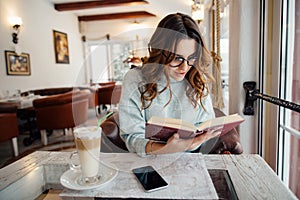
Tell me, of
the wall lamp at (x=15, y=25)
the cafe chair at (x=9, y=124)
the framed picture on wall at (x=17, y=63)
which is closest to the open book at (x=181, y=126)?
the cafe chair at (x=9, y=124)

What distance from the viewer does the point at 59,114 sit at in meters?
3.06

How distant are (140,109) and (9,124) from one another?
93.9 inches

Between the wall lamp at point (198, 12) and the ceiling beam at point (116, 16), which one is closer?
the wall lamp at point (198, 12)

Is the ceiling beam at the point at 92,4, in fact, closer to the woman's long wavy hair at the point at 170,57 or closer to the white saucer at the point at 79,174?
the woman's long wavy hair at the point at 170,57

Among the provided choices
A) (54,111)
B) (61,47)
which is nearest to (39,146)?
(54,111)

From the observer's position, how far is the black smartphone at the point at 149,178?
2.02ft

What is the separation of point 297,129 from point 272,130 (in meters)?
0.22

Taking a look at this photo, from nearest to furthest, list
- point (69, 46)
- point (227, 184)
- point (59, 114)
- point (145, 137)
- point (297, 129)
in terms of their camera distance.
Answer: point (227, 184)
point (145, 137)
point (297, 129)
point (59, 114)
point (69, 46)

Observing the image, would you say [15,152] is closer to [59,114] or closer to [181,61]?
[59,114]

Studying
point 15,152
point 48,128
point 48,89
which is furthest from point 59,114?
point 48,89

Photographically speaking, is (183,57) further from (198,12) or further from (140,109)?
(198,12)

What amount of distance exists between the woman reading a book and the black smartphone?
132 mm

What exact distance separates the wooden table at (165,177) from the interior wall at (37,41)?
2.99 m

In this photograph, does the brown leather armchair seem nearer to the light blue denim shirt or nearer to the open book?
the light blue denim shirt
